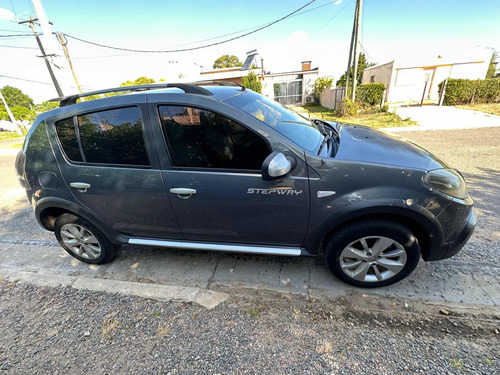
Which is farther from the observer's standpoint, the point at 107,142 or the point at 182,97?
the point at 107,142

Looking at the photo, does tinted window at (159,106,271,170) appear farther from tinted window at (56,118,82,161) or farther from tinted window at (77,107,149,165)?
tinted window at (56,118,82,161)

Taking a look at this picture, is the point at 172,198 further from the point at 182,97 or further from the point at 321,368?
the point at 321,368

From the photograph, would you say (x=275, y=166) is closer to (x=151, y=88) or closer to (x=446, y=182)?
(x=446, y=182)

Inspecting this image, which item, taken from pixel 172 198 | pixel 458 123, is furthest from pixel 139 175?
pixel 458 123

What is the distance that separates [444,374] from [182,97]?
265 centimetres

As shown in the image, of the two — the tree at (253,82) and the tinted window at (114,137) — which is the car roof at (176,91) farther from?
the tree at (253,82)

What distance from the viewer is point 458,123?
8898 mm

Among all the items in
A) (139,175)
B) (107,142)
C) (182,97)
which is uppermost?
(182,97)

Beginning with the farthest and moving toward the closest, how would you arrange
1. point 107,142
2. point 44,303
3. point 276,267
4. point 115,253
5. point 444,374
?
point 115,253 < point 276,267 < point 44,303 < point 107,142 < point 444,374

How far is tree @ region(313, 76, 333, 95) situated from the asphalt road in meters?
18.4

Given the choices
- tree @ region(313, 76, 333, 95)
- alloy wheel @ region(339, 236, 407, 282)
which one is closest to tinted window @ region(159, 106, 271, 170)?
alloy wheel @ region(339, 236, 407, 282)

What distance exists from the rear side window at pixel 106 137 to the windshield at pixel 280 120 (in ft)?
2.76

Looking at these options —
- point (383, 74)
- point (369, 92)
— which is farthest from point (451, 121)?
point (383, 74)

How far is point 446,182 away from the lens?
181 cm
